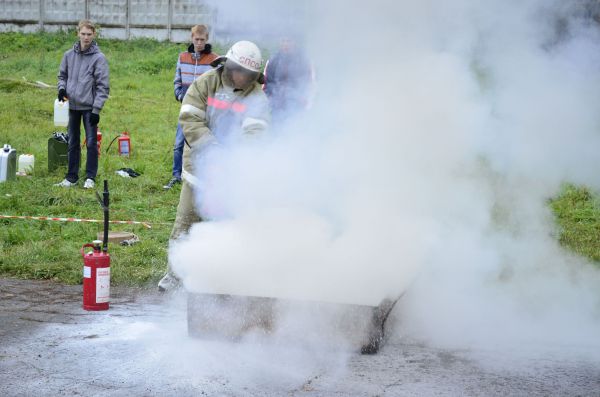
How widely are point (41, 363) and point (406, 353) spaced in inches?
82.8

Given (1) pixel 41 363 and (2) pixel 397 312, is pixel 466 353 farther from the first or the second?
(1) pixel 41 363

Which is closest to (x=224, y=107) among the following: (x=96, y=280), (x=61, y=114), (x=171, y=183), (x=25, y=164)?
(x=96, y=280)

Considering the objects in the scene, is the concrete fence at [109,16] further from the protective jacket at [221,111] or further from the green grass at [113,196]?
the protective jacket at [221,111]

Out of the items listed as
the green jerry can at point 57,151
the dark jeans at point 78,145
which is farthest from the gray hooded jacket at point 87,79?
the green jerry can at point 57,151

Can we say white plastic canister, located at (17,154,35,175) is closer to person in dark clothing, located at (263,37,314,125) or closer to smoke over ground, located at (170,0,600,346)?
person in dark clothing, located at (263,37,314,125)

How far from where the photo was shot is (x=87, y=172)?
10695 millimetres

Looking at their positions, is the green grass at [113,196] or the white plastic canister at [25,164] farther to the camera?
the white plastic canister at [25,164]

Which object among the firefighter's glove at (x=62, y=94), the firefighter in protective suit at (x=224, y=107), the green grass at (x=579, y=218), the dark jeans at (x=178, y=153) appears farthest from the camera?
the dark jeans at (x=178, y=153)

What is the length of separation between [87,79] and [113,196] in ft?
4.75

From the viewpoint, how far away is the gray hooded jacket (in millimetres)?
10117

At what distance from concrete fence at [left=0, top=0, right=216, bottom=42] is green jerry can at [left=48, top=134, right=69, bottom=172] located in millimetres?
10418

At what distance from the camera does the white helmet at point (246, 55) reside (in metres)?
5.96

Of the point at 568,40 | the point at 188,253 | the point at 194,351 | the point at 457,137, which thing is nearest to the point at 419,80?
the point at 457,137

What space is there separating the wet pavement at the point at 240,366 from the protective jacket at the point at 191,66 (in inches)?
195
